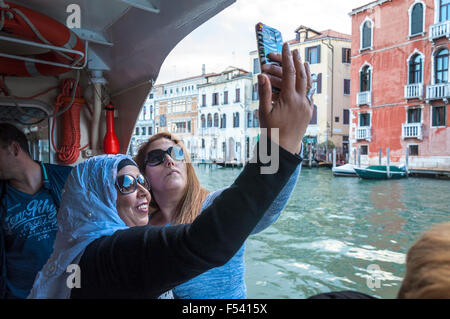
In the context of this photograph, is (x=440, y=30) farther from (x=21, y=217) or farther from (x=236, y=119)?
(x=21, y=217)

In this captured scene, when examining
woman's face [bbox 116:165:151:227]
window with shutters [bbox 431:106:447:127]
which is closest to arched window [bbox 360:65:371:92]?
window with shutters [bbox 431:106:447:127]

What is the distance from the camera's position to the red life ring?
5.65 ft

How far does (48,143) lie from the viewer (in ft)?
9.11

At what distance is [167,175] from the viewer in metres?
1.48

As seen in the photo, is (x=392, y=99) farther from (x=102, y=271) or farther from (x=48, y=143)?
(x=102, y=271)

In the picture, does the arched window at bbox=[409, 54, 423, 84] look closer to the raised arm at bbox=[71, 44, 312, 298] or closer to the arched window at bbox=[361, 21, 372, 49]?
the arched window at bbox=[361, 21, 372, 49]

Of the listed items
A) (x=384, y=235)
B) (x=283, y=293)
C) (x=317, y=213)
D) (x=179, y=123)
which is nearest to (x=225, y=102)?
(x=179, y=123)

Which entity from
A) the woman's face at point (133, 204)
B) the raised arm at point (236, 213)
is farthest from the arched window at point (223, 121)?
the raised arm at point (236, 213)

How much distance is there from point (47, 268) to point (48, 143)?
217 cm

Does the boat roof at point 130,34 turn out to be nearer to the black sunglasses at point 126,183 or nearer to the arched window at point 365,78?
the black sunglasses at point 126,183

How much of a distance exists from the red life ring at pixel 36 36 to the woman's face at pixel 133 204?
1143mm

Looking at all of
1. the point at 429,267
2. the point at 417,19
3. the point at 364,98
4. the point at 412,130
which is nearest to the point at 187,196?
the point at 429,267

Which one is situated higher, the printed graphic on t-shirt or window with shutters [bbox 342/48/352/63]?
window with shutters [bbox 342/48/352/63]

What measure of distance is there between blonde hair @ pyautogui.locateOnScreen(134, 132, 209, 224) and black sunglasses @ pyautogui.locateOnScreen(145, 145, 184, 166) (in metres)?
0.04
